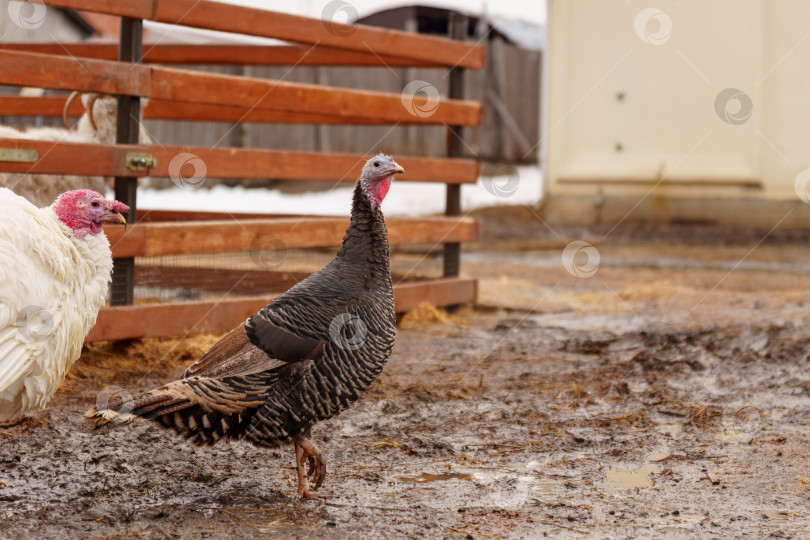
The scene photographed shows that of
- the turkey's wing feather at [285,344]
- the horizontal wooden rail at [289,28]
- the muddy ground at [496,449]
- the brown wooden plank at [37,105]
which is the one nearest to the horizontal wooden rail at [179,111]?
the brown wooden plank at [37,105]

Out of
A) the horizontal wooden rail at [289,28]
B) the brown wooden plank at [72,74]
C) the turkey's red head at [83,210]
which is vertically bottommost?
the turkey's red head at [83,210]

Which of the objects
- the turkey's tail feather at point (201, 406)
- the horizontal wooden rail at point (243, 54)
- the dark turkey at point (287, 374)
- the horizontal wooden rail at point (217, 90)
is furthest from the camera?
the horizontal wooden rail at point (243, 54)

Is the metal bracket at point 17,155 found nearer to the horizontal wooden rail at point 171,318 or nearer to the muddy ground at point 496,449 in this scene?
the horizontal wooden rail at point 171,318

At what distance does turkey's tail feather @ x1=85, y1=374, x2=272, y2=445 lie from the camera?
3.51 meters

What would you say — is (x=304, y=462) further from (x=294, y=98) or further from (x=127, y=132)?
(x=294, y=98)

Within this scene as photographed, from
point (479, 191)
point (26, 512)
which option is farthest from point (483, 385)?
point (479, 191)

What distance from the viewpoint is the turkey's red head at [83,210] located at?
12.3 ft

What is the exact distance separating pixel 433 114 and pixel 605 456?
3.95m

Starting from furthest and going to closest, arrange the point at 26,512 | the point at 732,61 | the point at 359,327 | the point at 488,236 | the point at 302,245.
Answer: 1. the point at 488,236
2. the point at 732,61
3. the point at 302,245
4. the point at 359,327
5. the point at 26,512

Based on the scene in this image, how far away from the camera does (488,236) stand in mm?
14766

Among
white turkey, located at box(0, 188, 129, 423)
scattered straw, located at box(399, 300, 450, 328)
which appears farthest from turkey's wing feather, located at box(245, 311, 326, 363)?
scattered straw, located at box(399, 300, 450, 328)

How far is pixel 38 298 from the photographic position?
351cm

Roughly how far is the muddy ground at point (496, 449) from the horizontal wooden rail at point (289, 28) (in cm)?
202

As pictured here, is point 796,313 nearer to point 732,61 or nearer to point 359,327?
point 359,327
